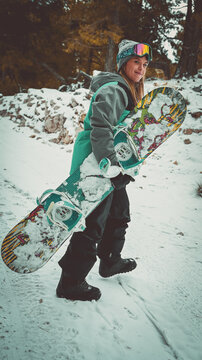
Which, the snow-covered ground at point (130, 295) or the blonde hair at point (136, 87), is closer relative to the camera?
the snow-covered ground at point (130, 295)

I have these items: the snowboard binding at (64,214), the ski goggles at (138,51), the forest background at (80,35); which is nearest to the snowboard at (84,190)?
the snowboard binding at (64,214)

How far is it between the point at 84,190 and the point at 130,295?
0.80 metres

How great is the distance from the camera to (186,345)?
0.98 m

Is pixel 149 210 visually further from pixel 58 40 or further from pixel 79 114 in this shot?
pixel 58 40

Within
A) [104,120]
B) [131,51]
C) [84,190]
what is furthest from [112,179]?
[131,51]

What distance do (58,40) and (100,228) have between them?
514 inches

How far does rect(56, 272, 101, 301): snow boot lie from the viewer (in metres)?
1.14

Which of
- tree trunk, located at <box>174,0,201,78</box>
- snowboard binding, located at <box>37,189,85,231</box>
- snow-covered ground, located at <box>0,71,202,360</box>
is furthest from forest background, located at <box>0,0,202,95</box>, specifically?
snowboard binding, located at <box>37,189,85,231</box>

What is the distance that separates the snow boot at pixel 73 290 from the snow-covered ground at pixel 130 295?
4cm

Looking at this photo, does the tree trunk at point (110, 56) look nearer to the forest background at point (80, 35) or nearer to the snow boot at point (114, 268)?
the forest background at point (80, 35)

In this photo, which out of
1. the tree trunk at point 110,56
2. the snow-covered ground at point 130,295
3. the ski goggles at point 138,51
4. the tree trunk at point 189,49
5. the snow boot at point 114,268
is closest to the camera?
the snow-covered ground at point 130,295

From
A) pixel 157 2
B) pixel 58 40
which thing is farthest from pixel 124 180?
pixel 58 40

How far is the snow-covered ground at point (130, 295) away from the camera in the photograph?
902mm

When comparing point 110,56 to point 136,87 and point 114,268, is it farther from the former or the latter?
point 114,268
